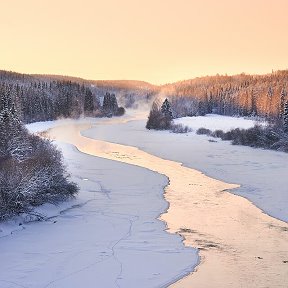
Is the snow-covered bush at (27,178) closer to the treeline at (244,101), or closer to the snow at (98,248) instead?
the snow at (98,248)

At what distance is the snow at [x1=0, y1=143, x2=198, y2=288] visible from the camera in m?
11.5

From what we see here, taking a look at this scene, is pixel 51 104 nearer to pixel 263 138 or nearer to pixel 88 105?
pixel 88 105

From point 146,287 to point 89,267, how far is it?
1.90 metres

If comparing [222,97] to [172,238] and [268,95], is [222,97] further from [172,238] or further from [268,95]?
[172,238]

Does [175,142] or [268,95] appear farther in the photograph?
[268,95]

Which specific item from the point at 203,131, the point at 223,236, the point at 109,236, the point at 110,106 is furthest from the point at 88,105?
the point at 223,236

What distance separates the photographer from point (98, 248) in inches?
541

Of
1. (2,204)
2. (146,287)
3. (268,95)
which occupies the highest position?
(268,95)

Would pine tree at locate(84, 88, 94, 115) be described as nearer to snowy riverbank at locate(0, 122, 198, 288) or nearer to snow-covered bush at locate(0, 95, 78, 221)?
snow-covered bush at locate(0, 95, 78, 221)

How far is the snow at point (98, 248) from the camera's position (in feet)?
37.7

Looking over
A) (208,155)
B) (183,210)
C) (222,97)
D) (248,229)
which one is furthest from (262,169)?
(222,97)

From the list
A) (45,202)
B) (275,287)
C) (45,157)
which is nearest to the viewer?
(275,287)

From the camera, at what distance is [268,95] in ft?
309

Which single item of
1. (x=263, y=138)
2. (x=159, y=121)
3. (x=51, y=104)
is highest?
(x=51, y=104)
